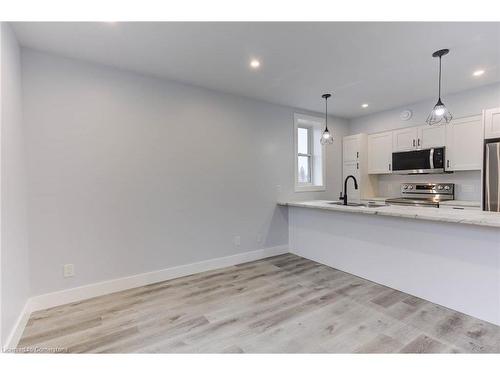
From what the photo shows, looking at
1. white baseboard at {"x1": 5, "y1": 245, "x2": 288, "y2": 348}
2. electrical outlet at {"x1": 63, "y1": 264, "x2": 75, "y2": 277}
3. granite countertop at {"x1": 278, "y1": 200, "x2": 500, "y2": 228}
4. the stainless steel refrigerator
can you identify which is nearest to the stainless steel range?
the stainless steel refrigerator

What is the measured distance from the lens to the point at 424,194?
4.36 m

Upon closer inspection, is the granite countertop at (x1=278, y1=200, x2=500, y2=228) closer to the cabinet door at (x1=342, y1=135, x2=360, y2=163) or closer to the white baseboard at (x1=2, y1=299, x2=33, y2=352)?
the cabinet door at (x1=342, y1=135, x2=360, y2=163)

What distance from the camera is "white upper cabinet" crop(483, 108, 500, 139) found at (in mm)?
3170

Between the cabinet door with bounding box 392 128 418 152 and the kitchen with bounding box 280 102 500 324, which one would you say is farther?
the cabinet door with bounding box 392 128 418 152

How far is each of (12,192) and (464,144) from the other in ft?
17.6

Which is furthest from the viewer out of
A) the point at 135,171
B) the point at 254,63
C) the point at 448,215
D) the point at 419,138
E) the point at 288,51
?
the point at 419,138

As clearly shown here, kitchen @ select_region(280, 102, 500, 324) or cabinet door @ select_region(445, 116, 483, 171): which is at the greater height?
cabinet door @ select_region(445, 116, 483, 171)

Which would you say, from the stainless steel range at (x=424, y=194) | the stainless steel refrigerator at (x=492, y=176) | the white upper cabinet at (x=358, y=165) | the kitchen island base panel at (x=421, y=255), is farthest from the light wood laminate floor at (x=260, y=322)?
the white upper cabinet at (x=358, y=165)

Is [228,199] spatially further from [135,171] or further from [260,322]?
[260,322]

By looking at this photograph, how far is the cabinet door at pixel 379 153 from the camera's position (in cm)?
468

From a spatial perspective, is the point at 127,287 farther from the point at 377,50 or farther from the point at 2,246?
the point at 377,50

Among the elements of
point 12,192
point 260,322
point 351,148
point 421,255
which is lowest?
point 260,322

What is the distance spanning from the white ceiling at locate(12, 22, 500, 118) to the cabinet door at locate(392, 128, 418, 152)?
0.88 m

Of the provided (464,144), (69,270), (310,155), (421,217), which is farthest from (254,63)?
(464,144)
